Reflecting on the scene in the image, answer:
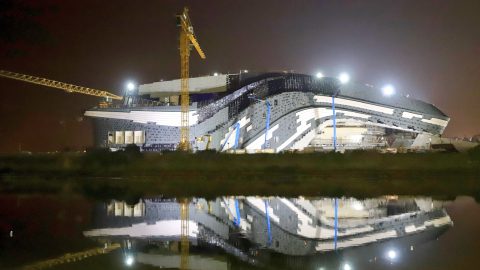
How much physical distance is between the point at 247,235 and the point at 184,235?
67.1 inches

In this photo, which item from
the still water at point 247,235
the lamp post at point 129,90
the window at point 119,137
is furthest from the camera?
the lamp post at point 129,90

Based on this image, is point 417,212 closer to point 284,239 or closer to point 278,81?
point 284,239

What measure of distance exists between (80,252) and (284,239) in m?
5.03

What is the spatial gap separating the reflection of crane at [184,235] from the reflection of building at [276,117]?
154 feet

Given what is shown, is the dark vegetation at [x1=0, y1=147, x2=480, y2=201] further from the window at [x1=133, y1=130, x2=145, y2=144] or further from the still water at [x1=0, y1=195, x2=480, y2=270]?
the window at [x1=133, y1=130, x2=145, y2=144]

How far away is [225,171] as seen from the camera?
145ft

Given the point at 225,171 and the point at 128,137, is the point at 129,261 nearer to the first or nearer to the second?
the point at 225,171

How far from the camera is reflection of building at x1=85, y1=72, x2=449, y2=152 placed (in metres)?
70.9

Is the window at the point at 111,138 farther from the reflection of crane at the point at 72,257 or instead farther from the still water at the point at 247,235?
the reflection of crane at the point at 72,257

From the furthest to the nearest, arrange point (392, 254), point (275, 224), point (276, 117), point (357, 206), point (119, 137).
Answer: point (119, 137)
point (276, 117)
point (357, 206)
point (275, 224)
point (392, 254)

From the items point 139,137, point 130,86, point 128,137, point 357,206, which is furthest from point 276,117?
point 357,206

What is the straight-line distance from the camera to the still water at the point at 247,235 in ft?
35.9

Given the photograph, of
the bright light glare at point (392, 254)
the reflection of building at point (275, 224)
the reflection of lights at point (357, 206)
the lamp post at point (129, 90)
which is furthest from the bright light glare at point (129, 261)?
the lamp post at point (129, 90)

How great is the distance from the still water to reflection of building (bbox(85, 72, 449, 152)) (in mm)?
46753
